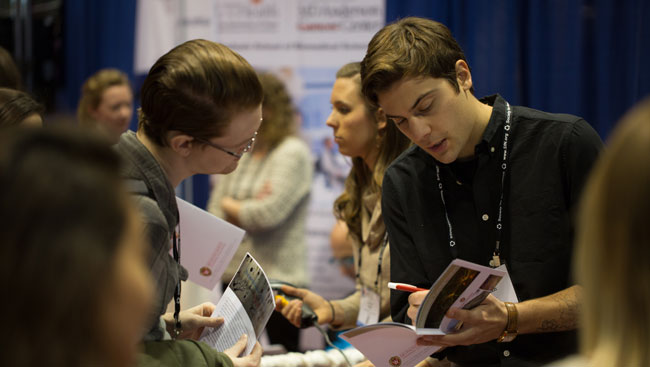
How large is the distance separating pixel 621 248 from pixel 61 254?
0.69 meters

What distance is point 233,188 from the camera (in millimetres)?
4102

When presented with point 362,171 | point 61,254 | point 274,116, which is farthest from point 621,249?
point 274,116

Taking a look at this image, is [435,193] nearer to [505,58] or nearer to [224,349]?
[224,349]

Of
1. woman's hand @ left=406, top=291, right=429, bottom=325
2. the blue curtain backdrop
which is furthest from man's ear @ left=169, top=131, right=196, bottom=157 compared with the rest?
the blue curtain backdrop

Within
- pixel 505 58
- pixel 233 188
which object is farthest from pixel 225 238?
pixel 505 58

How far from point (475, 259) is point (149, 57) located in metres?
3.76

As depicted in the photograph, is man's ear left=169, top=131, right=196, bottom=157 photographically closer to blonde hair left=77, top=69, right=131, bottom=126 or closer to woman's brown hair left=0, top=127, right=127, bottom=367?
woman's brown hair left=0, top=127, right=127, bottom=367

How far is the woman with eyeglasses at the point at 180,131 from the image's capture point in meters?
1.53

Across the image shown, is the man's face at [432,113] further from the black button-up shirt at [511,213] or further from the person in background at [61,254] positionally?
the person in background at [61,254]

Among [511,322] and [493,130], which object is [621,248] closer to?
[511,322]

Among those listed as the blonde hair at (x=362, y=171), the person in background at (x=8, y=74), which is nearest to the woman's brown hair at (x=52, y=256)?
the blonde hair at (x=362, y=171)

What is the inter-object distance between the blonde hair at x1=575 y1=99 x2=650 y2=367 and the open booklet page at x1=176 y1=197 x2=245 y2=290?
1224 mm

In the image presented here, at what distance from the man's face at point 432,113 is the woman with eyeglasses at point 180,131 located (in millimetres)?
441

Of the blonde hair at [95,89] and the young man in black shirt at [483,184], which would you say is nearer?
the young man in black shirt at [483,184]
